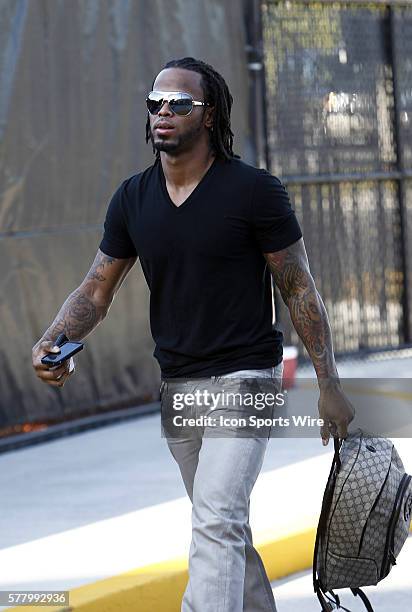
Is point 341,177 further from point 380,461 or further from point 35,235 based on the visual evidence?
point 380,461

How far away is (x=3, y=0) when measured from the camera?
8.70m

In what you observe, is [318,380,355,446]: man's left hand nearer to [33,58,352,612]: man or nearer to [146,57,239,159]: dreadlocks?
[33,58,352,612]: man

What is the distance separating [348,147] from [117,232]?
25.3 feet

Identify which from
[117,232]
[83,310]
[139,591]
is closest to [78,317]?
[83,310]

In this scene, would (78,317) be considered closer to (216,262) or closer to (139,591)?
(216,262)

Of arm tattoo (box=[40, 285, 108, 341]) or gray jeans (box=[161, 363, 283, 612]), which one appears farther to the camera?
arm tattoo (box=[40, 285, 108, 341])

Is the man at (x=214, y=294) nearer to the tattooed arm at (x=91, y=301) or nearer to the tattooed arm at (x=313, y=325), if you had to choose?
the tattooed arm at (x=313, y=325)

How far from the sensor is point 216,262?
14.0 ft

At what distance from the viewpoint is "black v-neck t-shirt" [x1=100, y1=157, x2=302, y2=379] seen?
4.27 m

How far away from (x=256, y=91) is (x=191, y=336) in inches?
265

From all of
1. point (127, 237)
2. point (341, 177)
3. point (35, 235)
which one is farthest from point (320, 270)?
point (127, 237)

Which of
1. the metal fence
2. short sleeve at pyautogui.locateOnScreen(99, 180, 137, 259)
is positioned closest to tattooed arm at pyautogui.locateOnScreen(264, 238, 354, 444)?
short sleeve at pyautogui.locateOnScreen(99, 180, 137, 259)

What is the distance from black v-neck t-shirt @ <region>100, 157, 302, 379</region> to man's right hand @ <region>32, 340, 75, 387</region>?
1.05 feet

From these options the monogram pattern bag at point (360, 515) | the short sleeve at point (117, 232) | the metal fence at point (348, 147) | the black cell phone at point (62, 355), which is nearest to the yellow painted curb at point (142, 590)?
the monogram pattern bag at point (360, 515)
